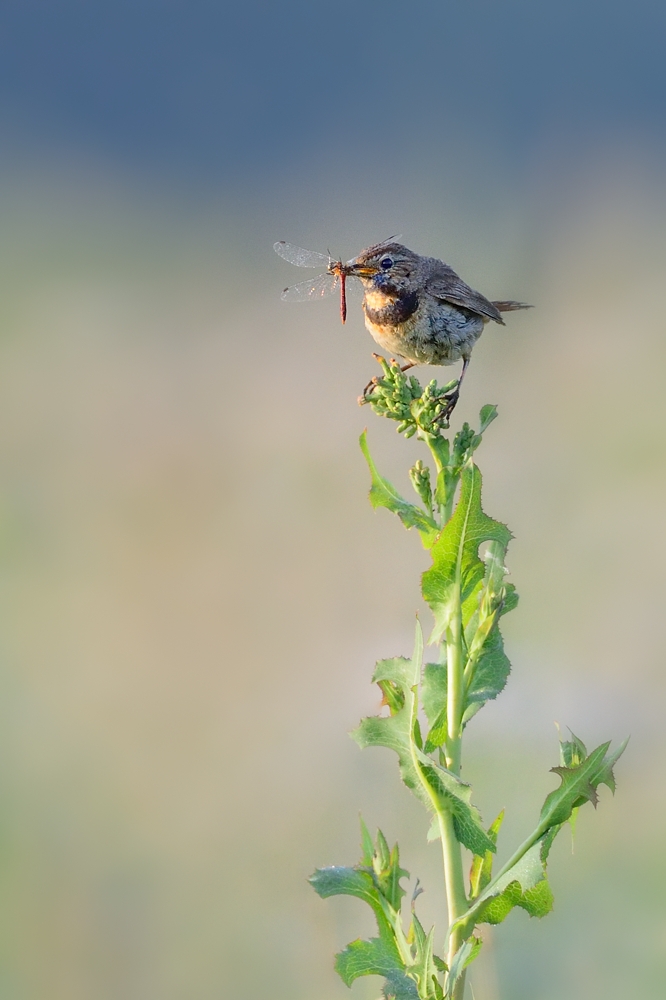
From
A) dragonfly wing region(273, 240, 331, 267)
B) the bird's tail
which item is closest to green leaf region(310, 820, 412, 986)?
dragonfly wing region(273, 240, 331, 267)

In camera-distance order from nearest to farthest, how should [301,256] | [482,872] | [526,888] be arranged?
[526,888], [482,872], [301,256]

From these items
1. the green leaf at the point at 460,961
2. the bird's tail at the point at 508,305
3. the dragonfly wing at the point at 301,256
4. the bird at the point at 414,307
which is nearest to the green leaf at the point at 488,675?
the green leaf at the point at 460,961

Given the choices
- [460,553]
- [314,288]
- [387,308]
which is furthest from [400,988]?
[314,288]

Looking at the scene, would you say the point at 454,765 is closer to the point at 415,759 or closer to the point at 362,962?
the point at 415,759

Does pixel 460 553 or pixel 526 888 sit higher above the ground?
pixel 460 553

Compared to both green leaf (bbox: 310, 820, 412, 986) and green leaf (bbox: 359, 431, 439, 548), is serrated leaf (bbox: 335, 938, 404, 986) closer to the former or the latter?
green leaf (bbox: 310, 820, 412, 986)

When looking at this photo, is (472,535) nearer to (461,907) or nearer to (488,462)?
(461,907)

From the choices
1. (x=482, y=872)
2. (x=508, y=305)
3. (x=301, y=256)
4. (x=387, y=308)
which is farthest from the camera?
(x=508, y=305)

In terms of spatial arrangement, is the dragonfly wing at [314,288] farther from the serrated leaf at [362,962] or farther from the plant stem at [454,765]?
the serrated leaf at [362,962]
